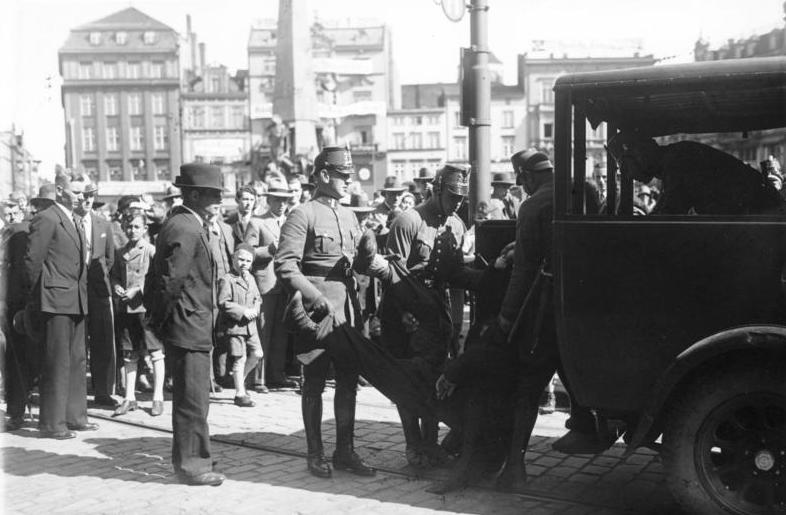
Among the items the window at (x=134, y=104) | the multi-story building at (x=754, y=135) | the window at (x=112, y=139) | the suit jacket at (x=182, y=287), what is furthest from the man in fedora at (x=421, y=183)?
the window at (x=112, y=139)

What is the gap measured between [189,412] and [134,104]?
3878 inches

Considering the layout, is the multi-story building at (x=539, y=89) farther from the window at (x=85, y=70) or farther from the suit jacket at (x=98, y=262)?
the suit jacket at (x=98, y=262)

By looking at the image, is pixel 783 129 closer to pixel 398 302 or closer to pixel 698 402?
pixel 698 402

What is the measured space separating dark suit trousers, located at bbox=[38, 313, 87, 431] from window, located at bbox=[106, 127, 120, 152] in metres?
96.8

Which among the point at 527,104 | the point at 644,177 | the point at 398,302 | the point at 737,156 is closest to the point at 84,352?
the point at 398,302

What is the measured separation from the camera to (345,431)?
6008mm

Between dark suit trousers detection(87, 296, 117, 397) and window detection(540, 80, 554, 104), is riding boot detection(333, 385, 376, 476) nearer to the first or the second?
dark suit trousers detection(87, 296, 117, 397)

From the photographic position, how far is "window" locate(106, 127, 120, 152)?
324 feet

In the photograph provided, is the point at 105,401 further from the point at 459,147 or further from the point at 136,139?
the point at 136,139

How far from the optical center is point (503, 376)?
5.50m

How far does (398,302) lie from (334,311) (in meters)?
0.45

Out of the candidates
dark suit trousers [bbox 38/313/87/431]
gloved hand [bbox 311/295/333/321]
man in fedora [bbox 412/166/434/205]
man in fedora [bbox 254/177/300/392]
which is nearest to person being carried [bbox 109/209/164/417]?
dark suit trousers [bbox 38/313/87/431]

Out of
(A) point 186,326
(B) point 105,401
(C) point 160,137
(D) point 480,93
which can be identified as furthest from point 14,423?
(C) point 160,137

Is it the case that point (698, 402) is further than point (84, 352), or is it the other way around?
point (84, 352)
